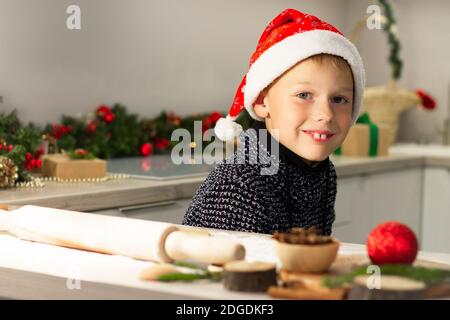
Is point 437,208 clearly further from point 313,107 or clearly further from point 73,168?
point 313,107

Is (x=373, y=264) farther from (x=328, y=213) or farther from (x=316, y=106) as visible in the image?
(x=328, y=213)

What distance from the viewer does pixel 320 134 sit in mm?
1509

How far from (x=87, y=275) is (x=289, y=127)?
1.96 ft

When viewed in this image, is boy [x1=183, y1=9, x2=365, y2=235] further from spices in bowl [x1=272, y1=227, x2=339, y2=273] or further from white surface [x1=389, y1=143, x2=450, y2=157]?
white surface [x1=389, y1=143, x2=450, y2=157]

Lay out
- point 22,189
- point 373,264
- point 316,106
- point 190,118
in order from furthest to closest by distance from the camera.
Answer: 1. point 190,118
2. point 22,189
3. point 316,106
4. point 373,264

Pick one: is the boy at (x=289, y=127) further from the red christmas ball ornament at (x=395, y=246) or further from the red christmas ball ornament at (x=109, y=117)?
the red christmas ball ornament at (x=109, y=117)

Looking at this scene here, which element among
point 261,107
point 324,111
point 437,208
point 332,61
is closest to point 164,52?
point 437,208

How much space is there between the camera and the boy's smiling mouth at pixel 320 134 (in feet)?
4.93

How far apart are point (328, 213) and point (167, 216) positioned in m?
0.91

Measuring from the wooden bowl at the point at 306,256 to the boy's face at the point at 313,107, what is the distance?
1.68 ft

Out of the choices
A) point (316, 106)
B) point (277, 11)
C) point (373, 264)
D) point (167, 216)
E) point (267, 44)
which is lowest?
point (167, 216)
